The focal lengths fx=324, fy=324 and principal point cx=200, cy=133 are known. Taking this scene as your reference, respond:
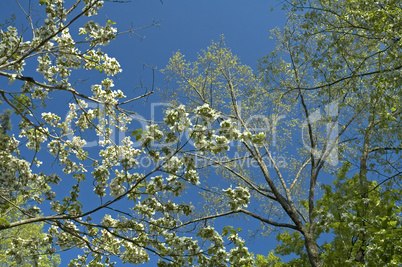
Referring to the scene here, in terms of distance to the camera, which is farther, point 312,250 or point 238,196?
point 312,250

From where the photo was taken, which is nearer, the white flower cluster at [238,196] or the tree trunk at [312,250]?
the white flower cluster at [238,196]

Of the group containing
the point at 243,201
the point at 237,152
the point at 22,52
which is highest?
the point at 237,152

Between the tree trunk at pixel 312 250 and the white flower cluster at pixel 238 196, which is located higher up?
the tree trunk at pixel 312 250

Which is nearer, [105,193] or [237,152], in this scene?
[105,193]

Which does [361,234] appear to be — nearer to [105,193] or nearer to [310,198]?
[310,198]

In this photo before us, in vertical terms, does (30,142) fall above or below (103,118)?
below

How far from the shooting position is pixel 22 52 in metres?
5.05

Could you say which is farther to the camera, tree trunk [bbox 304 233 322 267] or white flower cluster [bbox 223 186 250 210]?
tree trunk [bbox 304 233 322 267]

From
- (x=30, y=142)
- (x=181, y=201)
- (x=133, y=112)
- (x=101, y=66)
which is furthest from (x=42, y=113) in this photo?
(x=181, y=201)

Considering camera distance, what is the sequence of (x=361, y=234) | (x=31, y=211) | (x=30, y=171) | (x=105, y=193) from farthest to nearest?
(x=361, y=234), (x=30, y=171), (x=31, y=211), (x=105, y=193)

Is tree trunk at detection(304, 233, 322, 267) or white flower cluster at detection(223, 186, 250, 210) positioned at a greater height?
tree trunk at detection(304, 233, 322, 267)

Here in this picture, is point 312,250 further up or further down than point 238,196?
further up

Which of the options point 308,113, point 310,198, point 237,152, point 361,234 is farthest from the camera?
point 237,152

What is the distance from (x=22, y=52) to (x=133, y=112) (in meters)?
1.96
